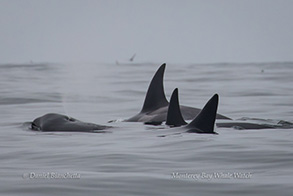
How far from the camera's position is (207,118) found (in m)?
10.0

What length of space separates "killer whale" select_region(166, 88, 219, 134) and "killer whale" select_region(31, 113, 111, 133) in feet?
3.55

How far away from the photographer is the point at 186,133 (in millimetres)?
10328

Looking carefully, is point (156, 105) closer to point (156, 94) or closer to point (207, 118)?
point (156, 94)

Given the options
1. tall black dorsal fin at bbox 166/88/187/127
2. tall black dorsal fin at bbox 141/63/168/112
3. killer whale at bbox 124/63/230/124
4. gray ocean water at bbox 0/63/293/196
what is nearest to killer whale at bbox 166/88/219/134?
tall black dorsal fin at bbox 166/88/187/127

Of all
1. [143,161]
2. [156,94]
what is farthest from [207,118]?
[156,94]

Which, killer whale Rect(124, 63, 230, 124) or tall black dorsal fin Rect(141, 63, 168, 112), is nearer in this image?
killer whale Rect(124, 63, 230, 124)

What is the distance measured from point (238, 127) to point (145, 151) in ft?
9.54

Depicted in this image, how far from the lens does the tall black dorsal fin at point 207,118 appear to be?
9.78m

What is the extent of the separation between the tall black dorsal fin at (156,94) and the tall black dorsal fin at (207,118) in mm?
3067

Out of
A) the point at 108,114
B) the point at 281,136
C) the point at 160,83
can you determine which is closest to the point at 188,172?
the point at 281,136

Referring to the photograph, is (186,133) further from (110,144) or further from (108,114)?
(108,114)

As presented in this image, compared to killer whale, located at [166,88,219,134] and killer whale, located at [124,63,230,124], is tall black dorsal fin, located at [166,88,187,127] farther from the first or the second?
killer whale, located at [124,63,230,124]

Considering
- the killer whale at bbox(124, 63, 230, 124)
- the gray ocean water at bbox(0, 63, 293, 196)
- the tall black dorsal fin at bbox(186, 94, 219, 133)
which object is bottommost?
the gray ocean water at bbox(0, 63, 293, 196)

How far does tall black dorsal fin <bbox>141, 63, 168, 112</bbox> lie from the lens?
13484 millimetres
